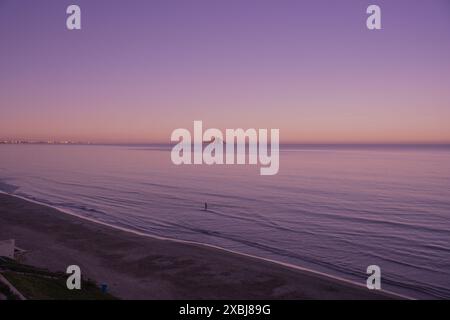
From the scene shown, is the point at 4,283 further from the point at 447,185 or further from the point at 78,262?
the point at 447,185

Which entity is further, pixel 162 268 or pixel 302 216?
pixel 302 216

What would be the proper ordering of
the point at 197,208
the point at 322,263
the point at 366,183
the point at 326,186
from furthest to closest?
the point at 366,183
the point at 326,186
the point at 197,208
the point at 322,263

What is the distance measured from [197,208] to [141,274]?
28830 millimetres

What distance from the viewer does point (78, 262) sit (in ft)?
98.6

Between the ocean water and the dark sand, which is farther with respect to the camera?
the ocean water

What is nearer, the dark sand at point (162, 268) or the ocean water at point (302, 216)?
the dark sand at point (162, 268)

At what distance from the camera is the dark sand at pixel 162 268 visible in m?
24.2

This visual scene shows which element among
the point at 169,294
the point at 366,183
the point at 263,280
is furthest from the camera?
the point at 366,183

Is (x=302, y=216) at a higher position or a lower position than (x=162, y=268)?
higher

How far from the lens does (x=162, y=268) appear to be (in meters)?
28.7

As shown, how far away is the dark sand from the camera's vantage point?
2425 cm
